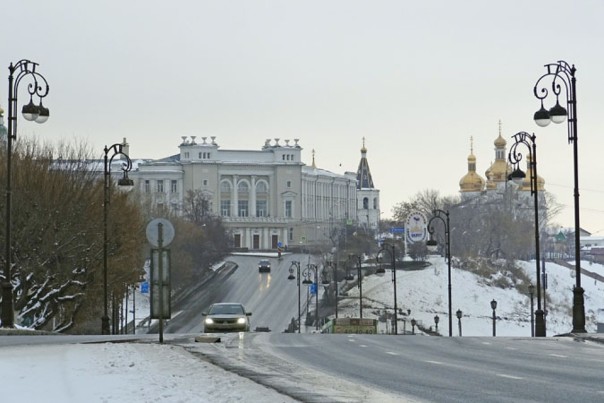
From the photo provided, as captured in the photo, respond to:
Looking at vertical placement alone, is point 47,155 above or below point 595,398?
above

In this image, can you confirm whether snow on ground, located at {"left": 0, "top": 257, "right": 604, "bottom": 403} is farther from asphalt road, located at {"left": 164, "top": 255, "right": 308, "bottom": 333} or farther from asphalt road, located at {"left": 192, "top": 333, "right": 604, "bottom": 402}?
asphalt road, located at {"left": 164, "top": 255, "right": 308, "bottom": 333}

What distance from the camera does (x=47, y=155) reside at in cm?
6675

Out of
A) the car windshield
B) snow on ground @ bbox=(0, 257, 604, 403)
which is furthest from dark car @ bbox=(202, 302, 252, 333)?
snow on ground @ bbox=(0, 257, 604, 403)


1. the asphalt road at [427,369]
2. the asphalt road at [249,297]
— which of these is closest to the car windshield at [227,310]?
the asphalt road at [427,369]

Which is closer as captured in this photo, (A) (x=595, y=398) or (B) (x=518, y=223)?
(A) (x=595, y=398)

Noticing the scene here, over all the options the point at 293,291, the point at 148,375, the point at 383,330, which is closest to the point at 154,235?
the point at 148,375

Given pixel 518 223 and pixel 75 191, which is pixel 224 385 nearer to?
pixel 75 191

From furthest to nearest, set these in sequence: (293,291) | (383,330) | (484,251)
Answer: (484,251)
(293,291)
(383,330)

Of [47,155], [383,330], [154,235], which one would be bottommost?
[383,330]

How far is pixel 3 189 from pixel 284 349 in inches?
1241

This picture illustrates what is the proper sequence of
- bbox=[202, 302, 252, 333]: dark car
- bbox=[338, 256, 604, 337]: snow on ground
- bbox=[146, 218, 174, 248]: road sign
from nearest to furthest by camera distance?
bbox=[146, 218, 174, 248]: road sign → bbox=[202, 302, 252, 333]: dark car → bbox=[338, 256, 604, 337]: snow on ground

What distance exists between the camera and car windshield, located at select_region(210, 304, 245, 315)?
1939 inches

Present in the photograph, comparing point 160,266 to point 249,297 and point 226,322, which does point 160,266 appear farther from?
point 249,297

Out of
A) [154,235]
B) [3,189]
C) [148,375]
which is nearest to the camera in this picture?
[148,375]
